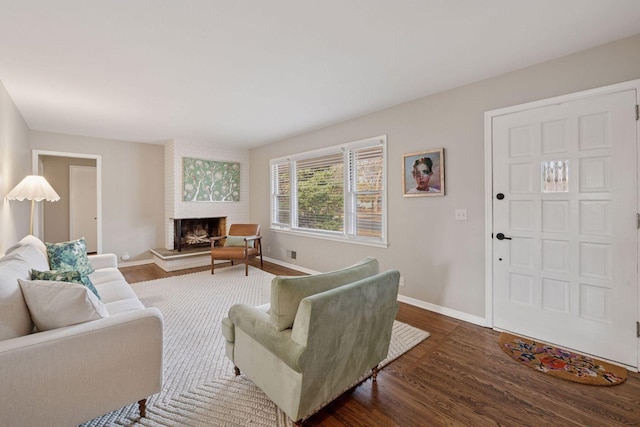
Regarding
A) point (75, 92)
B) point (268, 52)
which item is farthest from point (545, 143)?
point (75, 92)

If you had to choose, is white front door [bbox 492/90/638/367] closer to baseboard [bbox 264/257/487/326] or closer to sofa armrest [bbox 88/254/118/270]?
baseboard [bbox 264/257/487/326]

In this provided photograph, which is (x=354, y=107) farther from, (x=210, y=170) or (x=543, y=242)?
(x=210, y=170)

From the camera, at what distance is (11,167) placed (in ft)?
10.7

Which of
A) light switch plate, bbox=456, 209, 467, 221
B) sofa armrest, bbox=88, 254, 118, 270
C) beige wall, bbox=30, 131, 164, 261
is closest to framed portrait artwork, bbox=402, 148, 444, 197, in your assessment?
light switch plate, bbox=456, 209, 467, 221

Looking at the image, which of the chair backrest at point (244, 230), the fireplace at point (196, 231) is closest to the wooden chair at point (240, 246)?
the chair backrest at point (244, 230)

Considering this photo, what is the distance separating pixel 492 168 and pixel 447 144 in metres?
0.53

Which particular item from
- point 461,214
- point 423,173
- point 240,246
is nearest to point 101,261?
point 240,246

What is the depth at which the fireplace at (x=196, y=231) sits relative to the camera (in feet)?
18.0

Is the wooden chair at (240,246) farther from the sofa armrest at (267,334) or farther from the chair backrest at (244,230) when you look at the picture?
the sofa armrest at (267,334)

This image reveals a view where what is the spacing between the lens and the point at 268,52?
2.23 metres

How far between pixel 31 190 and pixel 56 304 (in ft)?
8.76

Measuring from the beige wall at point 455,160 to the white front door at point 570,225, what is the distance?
0.16m

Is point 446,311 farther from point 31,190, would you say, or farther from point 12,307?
point 31,190

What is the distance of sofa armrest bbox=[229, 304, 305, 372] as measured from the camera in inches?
53.6
